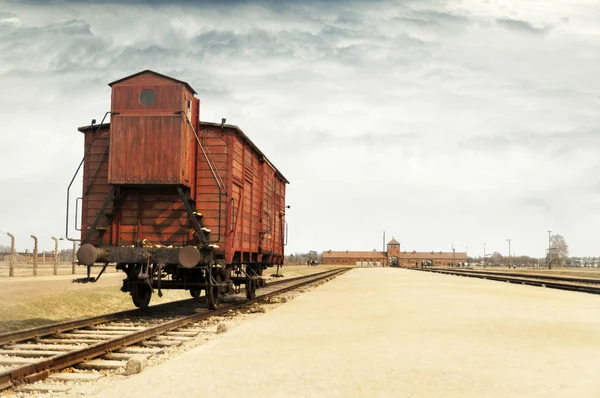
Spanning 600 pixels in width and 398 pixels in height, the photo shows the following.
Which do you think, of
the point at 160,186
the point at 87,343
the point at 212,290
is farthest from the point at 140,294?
the point at 87,343

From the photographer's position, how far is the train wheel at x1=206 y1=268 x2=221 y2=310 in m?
14.1

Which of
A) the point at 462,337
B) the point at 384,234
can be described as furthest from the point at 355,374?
the point at 384,234

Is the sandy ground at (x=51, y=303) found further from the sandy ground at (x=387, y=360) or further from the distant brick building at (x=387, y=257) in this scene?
the distant brick building at (x=387, y=257)

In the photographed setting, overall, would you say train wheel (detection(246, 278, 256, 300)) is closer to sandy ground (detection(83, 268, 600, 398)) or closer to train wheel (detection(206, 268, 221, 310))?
train wheel (detection(206, 268, 221, 310))

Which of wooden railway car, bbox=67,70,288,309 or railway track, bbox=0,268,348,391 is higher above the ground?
wooden railway car, bbox=67,70,288,309

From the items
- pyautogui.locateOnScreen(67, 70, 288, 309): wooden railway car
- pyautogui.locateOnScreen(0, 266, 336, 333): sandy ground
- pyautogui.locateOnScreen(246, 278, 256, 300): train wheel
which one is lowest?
pyautogui.locateOnScreen(0, 266, 336, 333): sandy ground

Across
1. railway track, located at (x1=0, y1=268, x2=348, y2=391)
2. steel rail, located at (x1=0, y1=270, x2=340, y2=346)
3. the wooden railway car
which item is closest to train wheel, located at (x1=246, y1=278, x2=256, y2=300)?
the wooden railway car

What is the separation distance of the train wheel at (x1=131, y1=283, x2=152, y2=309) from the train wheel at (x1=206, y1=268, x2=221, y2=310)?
5.48ft

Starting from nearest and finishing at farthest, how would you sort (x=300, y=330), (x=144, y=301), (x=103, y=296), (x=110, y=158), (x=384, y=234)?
(x=300, y=330), (x=110, y=158), (x=144, y=301), (x=103, y=296), (x=384, y=234)

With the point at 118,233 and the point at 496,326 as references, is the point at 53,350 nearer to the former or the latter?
the point at 118,233

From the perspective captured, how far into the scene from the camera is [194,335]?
11.1 meters

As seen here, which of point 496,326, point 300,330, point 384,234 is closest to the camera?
point 300,330

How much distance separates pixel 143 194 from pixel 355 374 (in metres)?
8.28

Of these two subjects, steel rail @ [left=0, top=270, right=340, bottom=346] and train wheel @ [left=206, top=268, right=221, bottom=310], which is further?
train wheel @ [left=206, top=268, right=221, bottom=310]
